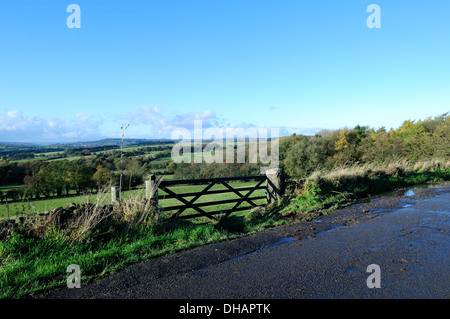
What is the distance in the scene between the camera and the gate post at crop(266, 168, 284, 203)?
11117 millimetres

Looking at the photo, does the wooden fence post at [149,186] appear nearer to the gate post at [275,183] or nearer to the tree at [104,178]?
the tree at [104,178]

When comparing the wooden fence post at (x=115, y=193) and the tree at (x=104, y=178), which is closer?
the wooden fence post at (x=115, y=193)

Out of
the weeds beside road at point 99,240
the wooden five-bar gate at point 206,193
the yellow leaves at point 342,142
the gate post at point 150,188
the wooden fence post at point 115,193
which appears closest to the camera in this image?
the weeds beside road at point 99,240

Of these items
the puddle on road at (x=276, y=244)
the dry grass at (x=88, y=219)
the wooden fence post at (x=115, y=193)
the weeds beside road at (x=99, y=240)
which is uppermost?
the wooden fence post at (x=115, y=193)

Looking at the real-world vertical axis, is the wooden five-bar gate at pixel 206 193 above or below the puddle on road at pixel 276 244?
above

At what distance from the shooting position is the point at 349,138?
64062 millimetres

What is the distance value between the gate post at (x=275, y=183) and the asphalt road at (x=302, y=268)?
368cm

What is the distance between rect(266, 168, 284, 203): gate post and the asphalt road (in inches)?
145

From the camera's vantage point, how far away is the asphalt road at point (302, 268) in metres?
3.92

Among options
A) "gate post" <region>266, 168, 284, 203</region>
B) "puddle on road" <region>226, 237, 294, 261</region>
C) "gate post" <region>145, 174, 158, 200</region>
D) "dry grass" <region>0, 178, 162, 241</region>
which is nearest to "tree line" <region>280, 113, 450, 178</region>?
"gate post" <region>266, 168, 284, 203</region>

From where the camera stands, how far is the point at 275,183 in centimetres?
1120

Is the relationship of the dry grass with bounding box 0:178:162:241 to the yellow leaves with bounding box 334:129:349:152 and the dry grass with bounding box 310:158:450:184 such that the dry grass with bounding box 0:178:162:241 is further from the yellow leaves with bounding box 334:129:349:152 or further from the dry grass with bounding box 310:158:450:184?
the yellow leaves with bounding box 334:129:349:152

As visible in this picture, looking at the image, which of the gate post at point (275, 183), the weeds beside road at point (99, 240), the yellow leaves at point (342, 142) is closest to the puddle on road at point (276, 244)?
the weeds beside road at point (99, 240)
